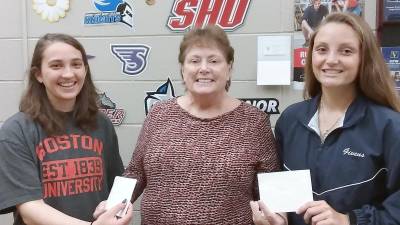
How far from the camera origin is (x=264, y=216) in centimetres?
185

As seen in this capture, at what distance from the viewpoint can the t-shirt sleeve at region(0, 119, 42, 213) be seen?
1868mm

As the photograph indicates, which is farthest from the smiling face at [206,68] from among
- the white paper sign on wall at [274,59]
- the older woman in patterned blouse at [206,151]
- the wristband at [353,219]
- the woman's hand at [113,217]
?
the white paper sign on wall at [274,59]

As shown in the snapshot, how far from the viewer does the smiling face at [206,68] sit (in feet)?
6.56

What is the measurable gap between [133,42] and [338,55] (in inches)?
73.7

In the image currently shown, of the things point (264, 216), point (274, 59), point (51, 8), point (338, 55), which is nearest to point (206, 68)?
point (338, 55)

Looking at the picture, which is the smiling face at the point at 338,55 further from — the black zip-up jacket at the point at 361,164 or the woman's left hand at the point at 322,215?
the woman's left hand at the point at 322,215

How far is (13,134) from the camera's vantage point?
1904 millimetres

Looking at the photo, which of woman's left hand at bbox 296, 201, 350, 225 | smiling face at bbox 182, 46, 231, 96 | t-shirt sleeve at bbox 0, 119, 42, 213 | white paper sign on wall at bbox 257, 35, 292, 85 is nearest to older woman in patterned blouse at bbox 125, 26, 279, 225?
smiling face at bbox 182, 46, 231, 96

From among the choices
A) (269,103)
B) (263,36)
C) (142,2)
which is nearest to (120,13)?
(142,2)

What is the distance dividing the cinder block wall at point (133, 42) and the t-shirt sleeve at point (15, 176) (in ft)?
4.89

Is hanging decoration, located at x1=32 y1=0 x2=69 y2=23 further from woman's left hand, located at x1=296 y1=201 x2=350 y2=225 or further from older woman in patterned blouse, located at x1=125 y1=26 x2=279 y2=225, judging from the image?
woman's left hand, located at x1=296 y1=201 x2=350 y2=225

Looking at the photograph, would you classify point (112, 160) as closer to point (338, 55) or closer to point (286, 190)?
point (286, 190)

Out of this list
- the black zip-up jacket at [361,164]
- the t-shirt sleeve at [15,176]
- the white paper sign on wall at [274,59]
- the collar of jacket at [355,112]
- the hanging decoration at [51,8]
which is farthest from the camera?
the hanging decoration at [51,8]

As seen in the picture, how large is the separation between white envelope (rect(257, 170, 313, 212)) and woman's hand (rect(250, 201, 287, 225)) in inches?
0.8
